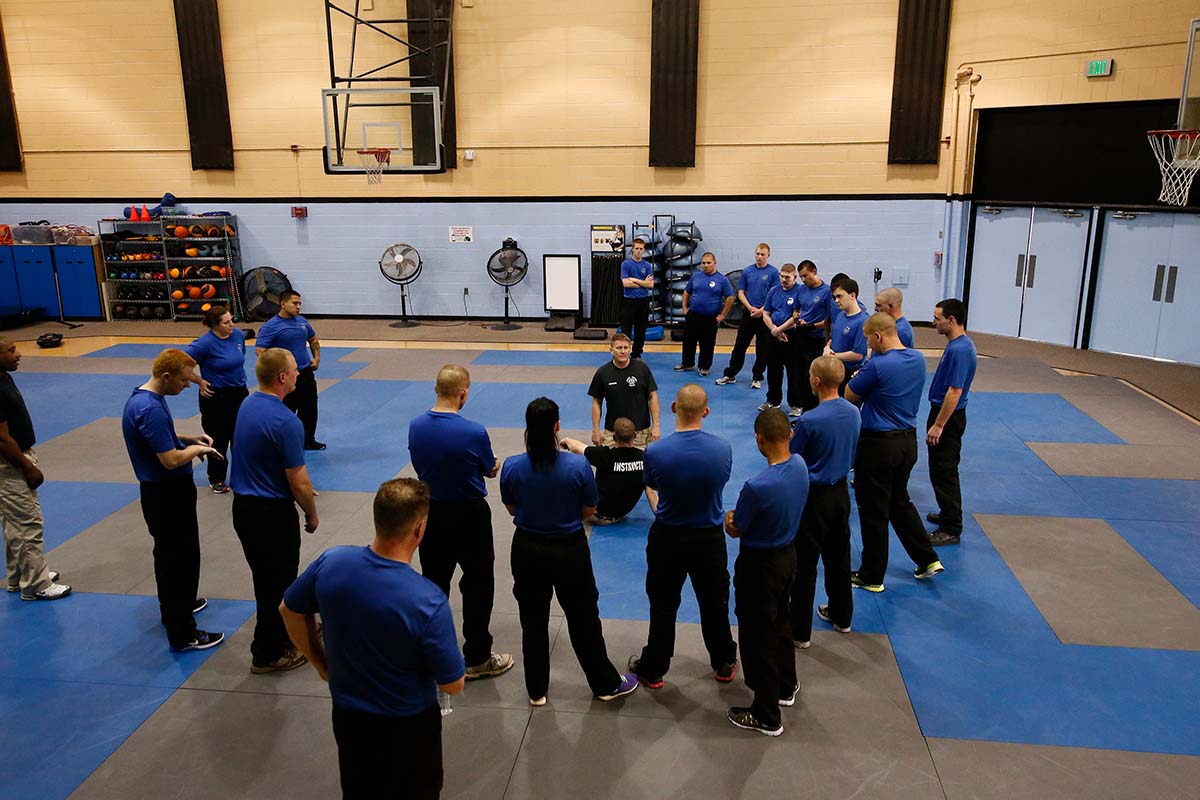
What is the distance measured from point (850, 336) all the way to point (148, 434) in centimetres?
640

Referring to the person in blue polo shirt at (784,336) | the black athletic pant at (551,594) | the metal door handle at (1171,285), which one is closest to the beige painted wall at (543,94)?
the metal door handle at (1171,285)

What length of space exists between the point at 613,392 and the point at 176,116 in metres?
14.3

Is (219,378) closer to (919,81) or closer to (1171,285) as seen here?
(919,81)

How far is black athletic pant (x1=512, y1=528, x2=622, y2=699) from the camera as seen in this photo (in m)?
4.84

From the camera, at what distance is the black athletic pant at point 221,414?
849cm

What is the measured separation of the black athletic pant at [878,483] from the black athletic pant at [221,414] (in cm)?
586

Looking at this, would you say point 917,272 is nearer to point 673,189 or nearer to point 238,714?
point 673,189

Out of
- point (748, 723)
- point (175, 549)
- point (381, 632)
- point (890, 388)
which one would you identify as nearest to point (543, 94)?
point (890, 388)

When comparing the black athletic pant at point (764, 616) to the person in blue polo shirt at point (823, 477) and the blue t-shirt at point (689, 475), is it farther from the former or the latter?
the person in blue polo shirt at point (823, 477)

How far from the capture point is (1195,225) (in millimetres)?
13516

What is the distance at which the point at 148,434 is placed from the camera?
17.9 feet

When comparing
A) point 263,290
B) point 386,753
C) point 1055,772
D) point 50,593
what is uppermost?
point 263,290

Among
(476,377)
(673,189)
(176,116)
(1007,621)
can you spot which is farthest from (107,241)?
(1007,621)

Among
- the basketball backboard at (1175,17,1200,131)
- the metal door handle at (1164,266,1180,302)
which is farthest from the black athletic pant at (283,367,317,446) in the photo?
the metal door handle at (1164,266,1180,302)
